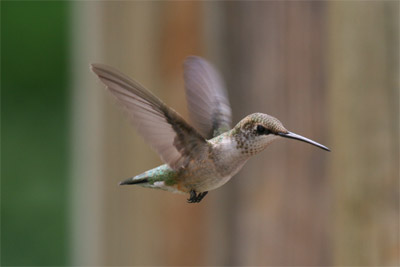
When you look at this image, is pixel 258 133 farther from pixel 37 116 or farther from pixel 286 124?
pixel 37 116

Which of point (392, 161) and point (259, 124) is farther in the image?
point (392, 161)

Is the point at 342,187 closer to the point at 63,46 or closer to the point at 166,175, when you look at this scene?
the point at 166,175

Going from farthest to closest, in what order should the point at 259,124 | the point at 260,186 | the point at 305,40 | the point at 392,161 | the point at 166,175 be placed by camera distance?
the point at 260,186 → the point at 305,40 → the point at 392,161 → the point at 166,175 → the point at 259,124

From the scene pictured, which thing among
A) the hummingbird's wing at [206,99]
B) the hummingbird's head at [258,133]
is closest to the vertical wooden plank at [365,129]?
the hummingbird's wing at [206,99]

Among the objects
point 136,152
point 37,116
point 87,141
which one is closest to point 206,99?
point 136,152

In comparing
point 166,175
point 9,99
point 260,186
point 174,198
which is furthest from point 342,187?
point 9,99
